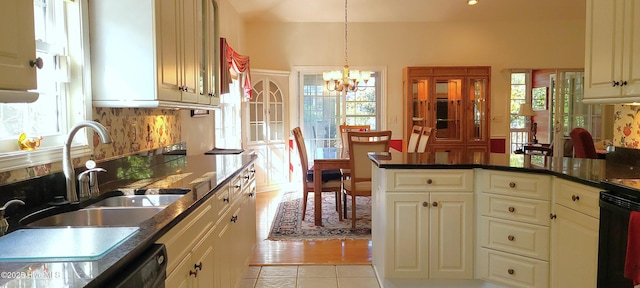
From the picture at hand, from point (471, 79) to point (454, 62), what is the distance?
57 centimetres

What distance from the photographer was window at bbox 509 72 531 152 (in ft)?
23.2

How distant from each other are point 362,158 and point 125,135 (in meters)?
2.37

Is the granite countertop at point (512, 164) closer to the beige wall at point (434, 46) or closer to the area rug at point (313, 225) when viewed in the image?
the area rug at point (313, 225)

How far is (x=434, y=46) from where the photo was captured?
22.5ft

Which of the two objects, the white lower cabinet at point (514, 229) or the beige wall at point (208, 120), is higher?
the beige wall at point (208, 120)

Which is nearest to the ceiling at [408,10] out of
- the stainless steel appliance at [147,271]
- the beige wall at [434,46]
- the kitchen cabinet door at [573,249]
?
the beige wall at [434,46]

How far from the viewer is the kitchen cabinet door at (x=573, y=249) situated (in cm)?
209

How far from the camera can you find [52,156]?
179 centimetres

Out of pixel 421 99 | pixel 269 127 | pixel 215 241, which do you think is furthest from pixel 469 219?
pixel 269 127

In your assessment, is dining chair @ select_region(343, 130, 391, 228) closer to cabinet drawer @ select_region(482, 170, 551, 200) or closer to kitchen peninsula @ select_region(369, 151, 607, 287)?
kitchen peninsula @ select_region(369, 151, 607, 287)

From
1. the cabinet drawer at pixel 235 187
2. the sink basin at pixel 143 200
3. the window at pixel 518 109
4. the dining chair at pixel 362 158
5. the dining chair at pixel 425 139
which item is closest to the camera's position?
the sink basin at pixel 143 200

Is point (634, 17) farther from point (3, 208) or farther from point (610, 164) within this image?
point (3, 208)

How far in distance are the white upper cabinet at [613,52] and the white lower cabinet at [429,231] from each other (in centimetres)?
90

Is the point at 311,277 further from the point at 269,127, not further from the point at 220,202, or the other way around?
the point at 269,127
